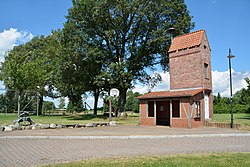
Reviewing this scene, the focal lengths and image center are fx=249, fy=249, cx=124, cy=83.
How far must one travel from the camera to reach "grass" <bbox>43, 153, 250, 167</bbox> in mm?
6480

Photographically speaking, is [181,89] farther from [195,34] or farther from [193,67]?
[195,34]

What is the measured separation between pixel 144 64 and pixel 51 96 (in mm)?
25842

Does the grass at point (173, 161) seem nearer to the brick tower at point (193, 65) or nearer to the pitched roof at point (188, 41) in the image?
the brick tower at point (193, 65)

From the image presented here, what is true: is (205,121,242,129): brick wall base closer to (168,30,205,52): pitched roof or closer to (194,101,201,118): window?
(194,101,201,118): window

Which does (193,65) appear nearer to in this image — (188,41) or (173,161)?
(188,41)

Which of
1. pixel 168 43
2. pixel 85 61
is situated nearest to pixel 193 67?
pixel 168 43

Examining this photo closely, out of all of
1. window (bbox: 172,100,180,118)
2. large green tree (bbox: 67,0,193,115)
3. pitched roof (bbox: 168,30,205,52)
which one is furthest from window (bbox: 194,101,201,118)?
large green tree (bbox: 67,0,193,115)

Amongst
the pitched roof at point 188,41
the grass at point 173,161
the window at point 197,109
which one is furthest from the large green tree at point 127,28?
the grass at point 173,161

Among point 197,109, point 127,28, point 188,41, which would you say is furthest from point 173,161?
point 127,28

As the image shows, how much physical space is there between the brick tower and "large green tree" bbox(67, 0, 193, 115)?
6.25 meters

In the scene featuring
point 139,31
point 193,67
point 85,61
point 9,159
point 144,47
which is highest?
point 139,31

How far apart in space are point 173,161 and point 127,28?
26.2 m

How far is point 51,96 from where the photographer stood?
168ft

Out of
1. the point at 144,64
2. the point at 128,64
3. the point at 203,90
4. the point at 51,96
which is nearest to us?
the point at 203,90
